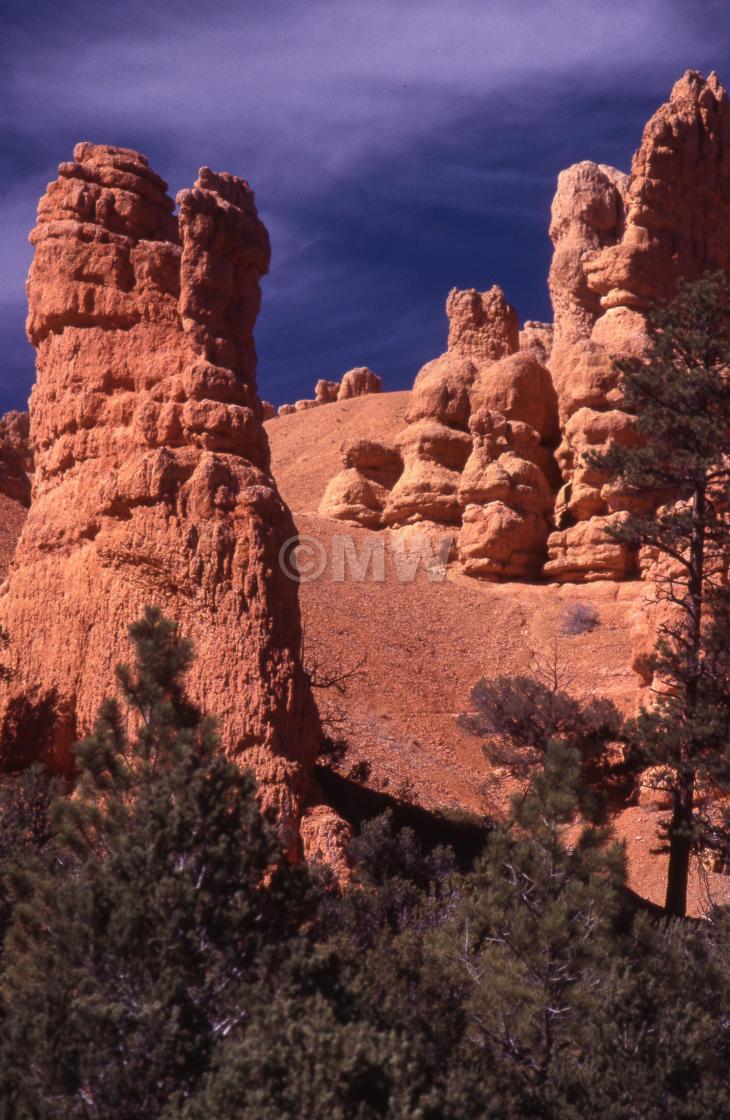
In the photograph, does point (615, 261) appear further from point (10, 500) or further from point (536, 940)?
point (536, 940)

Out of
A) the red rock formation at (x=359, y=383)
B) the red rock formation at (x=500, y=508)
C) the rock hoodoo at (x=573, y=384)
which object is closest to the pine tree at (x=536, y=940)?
the rock hoodoo at (x=573, y=384)

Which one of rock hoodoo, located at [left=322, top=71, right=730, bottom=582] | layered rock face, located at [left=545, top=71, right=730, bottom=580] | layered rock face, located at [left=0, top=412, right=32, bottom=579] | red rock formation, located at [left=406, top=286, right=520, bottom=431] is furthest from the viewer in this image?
red rock formation, located at [left=406, top=286, right=520, bottom=431]

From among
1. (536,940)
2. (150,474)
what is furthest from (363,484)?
(536,940)

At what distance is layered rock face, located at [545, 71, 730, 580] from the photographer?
35688 mm

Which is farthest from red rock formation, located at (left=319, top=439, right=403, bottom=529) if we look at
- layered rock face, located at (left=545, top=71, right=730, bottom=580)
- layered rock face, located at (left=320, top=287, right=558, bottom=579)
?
layered rock face, located at (left=545, top=71, right=730, bottom=580)

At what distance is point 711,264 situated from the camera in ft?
129

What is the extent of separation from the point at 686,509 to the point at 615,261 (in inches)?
890

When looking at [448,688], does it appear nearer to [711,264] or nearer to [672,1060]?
[711,264]

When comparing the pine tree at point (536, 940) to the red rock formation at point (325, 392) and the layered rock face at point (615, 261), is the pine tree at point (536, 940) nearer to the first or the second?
the layered rock face at point (615, 261)

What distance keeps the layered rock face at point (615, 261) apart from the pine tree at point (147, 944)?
26180 mm

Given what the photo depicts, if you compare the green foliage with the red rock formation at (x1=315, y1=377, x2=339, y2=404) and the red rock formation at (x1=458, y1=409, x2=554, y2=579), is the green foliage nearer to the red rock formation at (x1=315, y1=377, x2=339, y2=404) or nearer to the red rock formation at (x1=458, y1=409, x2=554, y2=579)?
the red rock formation at (x1=458, y1=409, x2=554, y2=579)

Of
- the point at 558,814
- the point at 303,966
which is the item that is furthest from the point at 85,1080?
the point at 558,814

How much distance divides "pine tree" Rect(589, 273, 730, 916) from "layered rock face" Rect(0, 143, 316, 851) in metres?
4.70

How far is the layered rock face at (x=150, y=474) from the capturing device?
14.8 m
